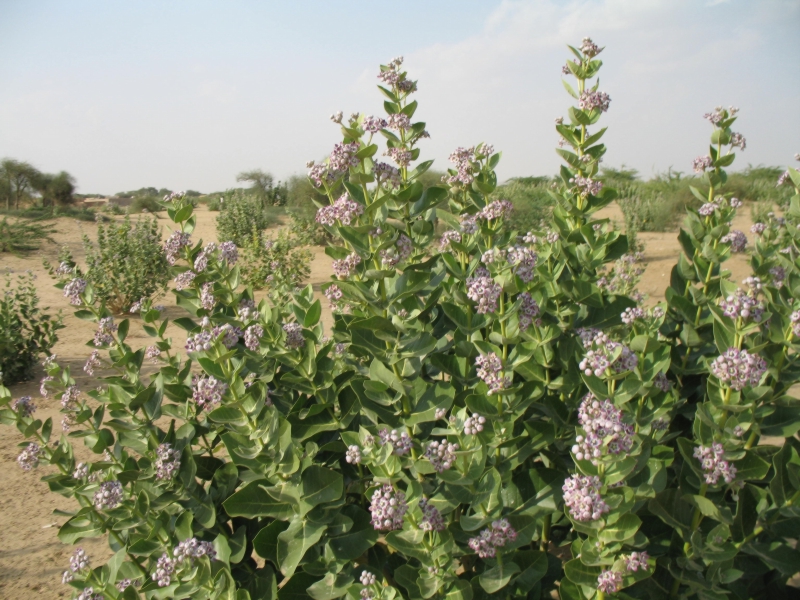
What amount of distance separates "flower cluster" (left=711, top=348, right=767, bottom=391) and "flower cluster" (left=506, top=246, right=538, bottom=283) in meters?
0.68

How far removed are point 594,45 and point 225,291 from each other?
199 centimetres


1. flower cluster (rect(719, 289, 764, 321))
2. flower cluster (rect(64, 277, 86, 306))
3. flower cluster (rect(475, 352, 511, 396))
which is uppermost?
flower cluster (rect(719, 289, 764, 321))

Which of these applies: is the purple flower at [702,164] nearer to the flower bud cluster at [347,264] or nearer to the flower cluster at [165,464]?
the flower bud cluster at [347,264]

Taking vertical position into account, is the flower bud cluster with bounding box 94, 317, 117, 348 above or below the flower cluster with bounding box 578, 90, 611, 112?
below

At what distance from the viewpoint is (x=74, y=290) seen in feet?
9.03

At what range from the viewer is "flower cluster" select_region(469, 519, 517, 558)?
6.75ft

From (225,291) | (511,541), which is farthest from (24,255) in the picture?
(511,541)

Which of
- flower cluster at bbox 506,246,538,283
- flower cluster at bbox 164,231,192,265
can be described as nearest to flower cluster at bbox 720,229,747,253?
flower cluster at bbox 506,246,538,283

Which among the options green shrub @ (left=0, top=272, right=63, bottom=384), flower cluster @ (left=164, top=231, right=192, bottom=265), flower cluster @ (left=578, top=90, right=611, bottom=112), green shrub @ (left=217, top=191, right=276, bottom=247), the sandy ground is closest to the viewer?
flower cluster @ (left=164, top=231, right=192, bottom=265)

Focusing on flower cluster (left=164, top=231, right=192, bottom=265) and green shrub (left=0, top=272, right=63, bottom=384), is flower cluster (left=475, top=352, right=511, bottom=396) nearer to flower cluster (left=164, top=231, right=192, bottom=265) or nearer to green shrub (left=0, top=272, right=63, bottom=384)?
flower cluster (left=164, top=231, right=192, bottom=265)

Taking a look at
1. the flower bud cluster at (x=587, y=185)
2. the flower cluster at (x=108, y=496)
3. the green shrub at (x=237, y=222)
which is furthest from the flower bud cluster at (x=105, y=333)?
the green shrub at (x=237, y=222)

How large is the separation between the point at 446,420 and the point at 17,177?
127ft

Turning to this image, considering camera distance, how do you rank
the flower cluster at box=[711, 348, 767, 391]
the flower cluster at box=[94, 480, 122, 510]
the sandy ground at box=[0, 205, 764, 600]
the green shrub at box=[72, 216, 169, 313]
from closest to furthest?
the flower cluster at box=[711, 348, 767, 391] → the flower cluster at box=[94, 480, 122, 510] → the sandy ground at box=[0, 205, 764, 600] → the green shrub at box=[72, 216, 169, 313]

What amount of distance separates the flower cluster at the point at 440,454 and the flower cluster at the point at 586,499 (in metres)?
0.37
